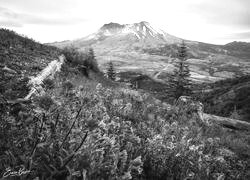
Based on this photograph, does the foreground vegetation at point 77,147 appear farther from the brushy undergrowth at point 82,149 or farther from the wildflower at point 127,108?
the wildflower at point 127,108

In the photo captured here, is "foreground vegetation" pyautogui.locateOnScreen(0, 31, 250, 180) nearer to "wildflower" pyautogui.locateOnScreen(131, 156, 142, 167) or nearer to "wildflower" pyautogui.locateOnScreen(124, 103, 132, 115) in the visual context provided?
"wildflower" pyautogui.locateOnScreen(131, 156, 142, 167)

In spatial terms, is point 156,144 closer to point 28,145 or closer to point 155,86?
point 28,145

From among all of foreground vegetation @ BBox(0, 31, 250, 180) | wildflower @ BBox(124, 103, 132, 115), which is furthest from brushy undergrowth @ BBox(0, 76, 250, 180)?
wildflower @ BBox(124, 103, 132, 115)

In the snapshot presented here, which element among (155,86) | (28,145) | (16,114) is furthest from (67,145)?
(155,86)

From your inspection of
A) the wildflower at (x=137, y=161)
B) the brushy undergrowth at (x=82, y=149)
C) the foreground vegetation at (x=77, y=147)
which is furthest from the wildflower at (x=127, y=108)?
the wildflower at (x=137, y=161)

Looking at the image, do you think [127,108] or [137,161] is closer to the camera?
[137,161]

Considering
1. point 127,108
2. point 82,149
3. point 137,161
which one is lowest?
point 127,108

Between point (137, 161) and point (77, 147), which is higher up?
point (77, 147)

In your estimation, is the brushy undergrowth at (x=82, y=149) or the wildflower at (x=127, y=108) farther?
the wildflower at (x=127, y=108)

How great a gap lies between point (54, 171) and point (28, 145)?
712 millimetres

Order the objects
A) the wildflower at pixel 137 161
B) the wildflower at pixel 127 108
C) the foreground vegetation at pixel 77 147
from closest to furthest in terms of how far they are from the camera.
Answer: the foreground vegetation at pixel 77 147
the wildflower at pixel 137 161
the wildflower at pixel 127 108

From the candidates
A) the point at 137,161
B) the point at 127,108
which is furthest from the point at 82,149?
the point at 127,108

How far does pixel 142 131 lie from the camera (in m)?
5.28

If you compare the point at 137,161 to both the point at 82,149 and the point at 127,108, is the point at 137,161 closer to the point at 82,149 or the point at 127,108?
the point at 82,149
